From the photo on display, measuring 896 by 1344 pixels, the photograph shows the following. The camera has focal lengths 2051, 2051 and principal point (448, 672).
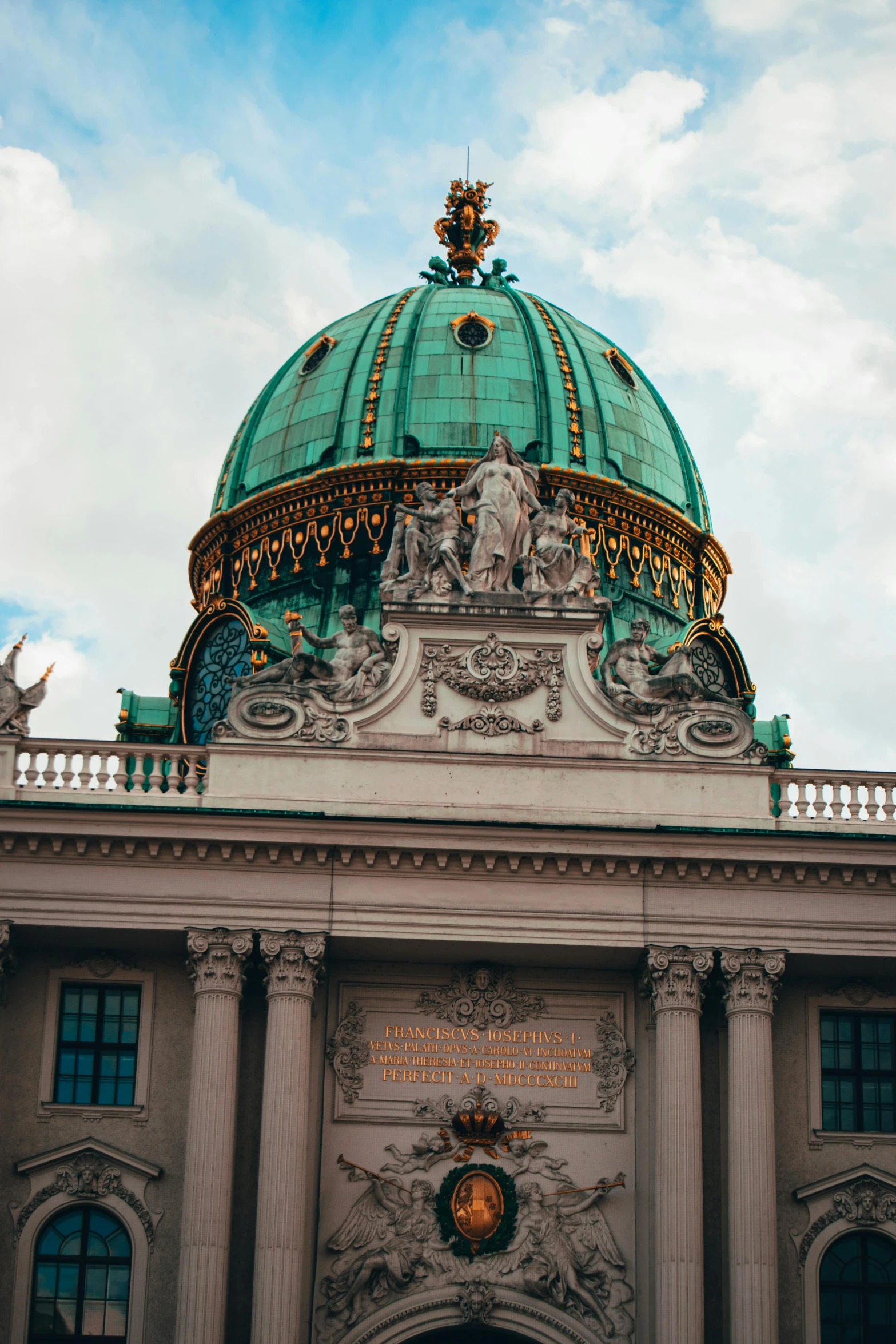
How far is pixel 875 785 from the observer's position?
28.5 m

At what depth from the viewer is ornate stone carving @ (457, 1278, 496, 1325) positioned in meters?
26.5

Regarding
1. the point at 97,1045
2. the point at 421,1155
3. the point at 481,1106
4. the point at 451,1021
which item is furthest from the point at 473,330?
the point at 421,1155

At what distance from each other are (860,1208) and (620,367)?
716 inches

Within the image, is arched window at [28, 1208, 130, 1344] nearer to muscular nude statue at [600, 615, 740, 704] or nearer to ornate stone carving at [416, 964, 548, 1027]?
ornate stone carving at [416, 964, 548, 1027]

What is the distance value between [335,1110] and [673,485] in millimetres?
15654

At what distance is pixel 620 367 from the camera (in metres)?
39.6

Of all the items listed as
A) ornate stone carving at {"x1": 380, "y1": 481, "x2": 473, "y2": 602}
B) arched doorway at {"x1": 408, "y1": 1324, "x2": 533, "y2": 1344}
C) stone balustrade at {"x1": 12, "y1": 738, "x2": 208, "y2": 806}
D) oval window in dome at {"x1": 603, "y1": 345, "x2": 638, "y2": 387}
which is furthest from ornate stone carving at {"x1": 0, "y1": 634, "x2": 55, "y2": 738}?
oval window in dome at {"x1": 603, "y1": 345, "x2": 638, "y2": 387}

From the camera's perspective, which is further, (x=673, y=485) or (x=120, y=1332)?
(x=673, y=485)

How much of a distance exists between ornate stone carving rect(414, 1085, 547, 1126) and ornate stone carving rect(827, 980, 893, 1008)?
4396mm

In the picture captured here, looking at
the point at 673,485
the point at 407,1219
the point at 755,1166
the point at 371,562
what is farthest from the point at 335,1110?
the point at 673,485

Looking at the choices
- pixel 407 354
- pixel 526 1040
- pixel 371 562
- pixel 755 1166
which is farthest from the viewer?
pixel 407 354

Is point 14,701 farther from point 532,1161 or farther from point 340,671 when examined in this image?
point 532,1161

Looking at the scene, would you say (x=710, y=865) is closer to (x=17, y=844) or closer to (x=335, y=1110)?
(x=335, y=1110)

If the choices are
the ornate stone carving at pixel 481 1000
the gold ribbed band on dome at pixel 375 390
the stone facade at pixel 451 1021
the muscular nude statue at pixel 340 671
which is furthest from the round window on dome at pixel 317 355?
A: the ornate stone carving at pixel 481 1000
